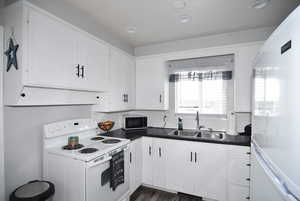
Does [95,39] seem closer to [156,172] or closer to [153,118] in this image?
[153,118]

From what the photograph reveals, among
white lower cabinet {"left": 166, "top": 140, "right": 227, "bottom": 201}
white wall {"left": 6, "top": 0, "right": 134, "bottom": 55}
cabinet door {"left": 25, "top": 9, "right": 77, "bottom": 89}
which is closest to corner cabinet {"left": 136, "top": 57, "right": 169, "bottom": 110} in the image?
white wall {"left": 6, "top": 0, "right": 134, "bottom": 55}

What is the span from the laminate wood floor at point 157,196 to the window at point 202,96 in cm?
143

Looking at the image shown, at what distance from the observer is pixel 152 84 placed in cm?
289

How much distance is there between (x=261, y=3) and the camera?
1596 mm

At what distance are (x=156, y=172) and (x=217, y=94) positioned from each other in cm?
173

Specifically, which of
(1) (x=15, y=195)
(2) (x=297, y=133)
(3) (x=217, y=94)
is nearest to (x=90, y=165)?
(1) (x=15, y=195)

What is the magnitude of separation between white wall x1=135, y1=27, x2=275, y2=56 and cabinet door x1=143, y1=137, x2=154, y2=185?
68.7 inches

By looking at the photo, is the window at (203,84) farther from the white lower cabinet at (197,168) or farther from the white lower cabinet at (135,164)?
the white lower cabinet at (135,164)

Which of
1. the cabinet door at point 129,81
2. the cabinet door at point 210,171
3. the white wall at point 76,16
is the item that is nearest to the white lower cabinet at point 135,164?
the cabinet door at point 129,81

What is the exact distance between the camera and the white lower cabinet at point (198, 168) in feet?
6.47

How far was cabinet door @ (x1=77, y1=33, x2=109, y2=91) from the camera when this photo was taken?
1856 mm

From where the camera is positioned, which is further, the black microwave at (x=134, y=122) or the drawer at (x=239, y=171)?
the black microwave at (x=134, y=122)

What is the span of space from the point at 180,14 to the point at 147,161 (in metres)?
2.21

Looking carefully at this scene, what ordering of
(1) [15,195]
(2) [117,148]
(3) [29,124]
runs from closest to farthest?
(1) [15,195], (3) [29,124], (2) [117,148]
